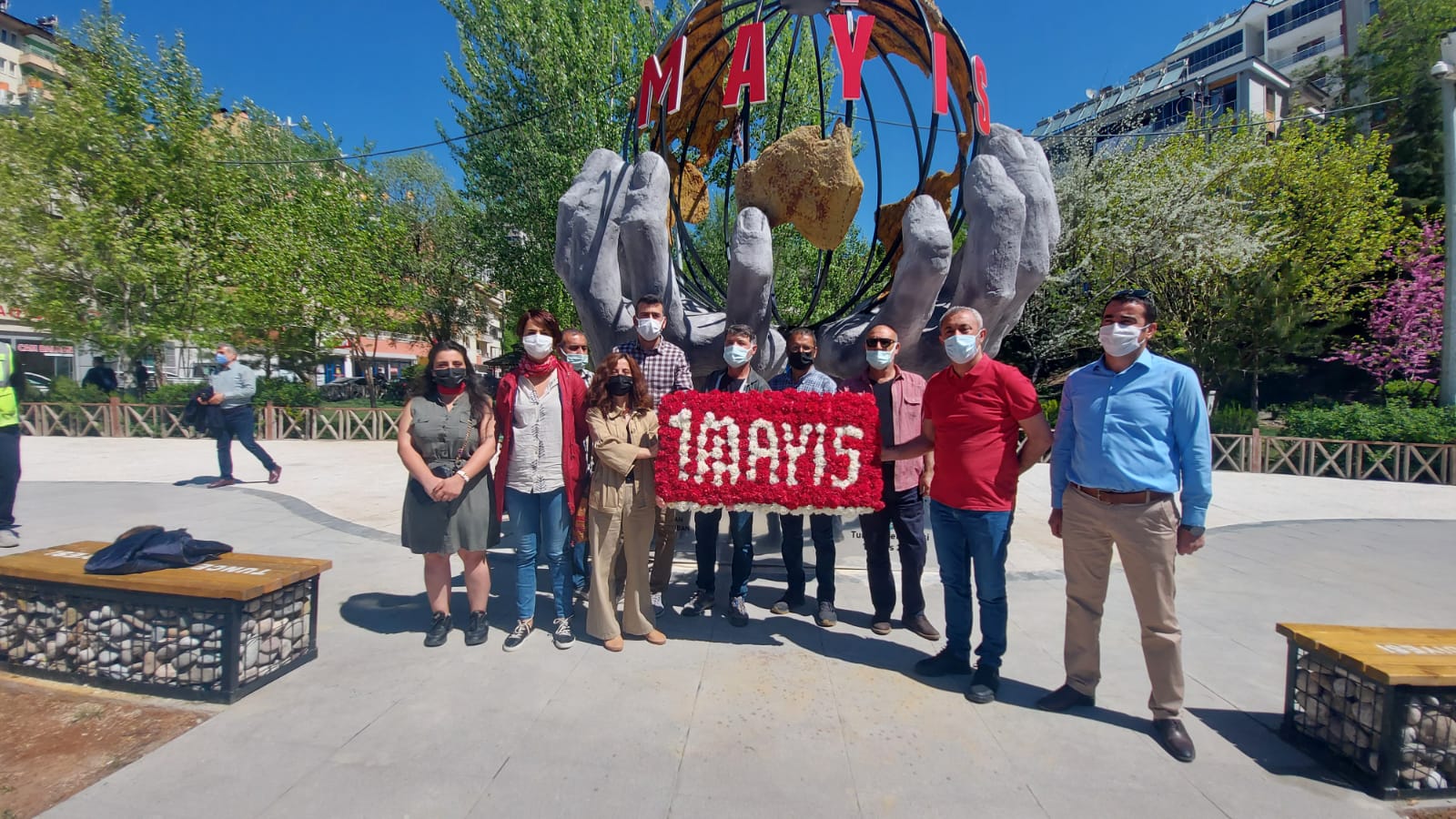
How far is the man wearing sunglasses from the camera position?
176 inches

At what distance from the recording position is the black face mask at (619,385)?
422 centimetres

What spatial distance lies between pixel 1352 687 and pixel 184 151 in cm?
2372

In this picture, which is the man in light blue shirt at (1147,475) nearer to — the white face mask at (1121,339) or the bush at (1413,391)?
the white face mask at (1121,339)

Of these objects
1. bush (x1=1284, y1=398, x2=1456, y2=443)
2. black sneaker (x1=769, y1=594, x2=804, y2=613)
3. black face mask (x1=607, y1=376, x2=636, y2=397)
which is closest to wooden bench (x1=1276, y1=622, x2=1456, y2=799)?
black sneaker (x1=769, y1=594, x2=804, y2=613)

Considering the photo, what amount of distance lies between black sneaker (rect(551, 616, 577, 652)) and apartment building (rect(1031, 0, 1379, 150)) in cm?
2225

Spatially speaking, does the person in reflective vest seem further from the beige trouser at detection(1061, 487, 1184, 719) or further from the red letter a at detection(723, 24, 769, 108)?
the beige trouser at detection(1061, 487, 1184, 719)

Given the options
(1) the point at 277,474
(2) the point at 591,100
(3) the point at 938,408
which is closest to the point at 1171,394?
(3) the point at 938,408

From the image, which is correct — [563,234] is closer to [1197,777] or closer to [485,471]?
[485,471]

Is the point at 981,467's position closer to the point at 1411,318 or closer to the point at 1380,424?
the point at 1380,424

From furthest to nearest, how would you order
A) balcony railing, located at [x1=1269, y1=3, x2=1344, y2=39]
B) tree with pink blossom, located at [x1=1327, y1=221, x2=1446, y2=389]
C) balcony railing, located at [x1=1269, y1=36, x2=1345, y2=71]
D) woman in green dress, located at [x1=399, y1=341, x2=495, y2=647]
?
1. balcony railing, located at [x1=1269, y1=3, x2=1344, y2=39]
2. balcony railing, located at [x1=1269, y1=36, x2=1345, y2=71]
3. tree with pink blossom, located at [x1=1327, y1=221, x2=1446, y2=389]
4. woman in green dress, located at [x1=399, y1=341, x2=495, y2=647]

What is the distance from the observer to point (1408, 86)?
78.9ft

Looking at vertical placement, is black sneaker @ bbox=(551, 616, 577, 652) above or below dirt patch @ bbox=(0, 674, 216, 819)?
above

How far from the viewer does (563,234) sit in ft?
19.3

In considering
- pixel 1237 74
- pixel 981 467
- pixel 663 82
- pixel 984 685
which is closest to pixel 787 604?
pixel 984 685
